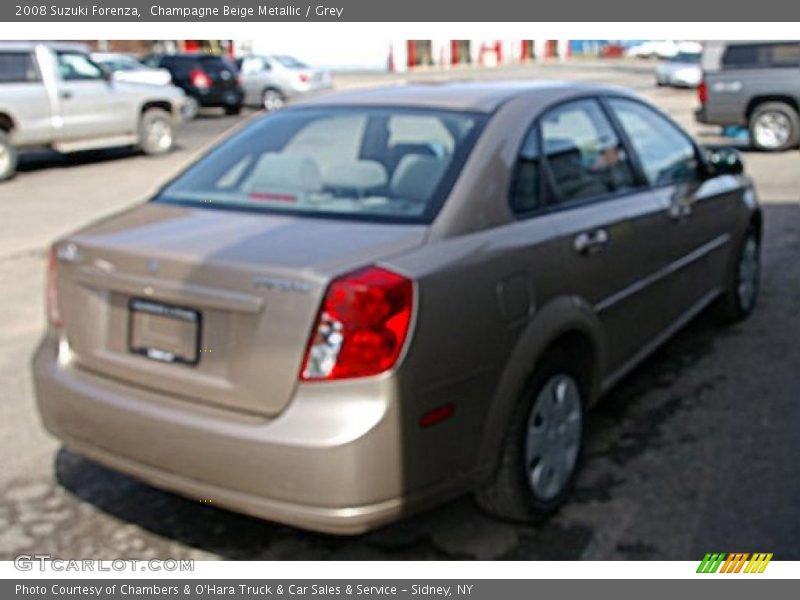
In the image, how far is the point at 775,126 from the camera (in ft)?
46.7

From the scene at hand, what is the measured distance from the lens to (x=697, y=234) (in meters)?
4.74

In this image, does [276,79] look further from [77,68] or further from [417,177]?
[417,177]

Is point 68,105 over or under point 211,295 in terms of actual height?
over

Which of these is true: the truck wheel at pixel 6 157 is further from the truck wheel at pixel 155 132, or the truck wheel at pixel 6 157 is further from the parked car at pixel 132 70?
the parked car at pixel 132 70

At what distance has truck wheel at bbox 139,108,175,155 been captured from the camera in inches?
622

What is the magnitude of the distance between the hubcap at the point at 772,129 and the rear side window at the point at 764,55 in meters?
0.78

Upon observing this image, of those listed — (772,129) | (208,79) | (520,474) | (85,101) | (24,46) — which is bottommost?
(520,474)

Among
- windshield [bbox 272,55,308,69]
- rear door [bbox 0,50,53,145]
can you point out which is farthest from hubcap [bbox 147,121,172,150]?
windshield [bbox 272,55,308,69]

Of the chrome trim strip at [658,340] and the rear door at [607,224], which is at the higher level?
the rear door at [607,224]

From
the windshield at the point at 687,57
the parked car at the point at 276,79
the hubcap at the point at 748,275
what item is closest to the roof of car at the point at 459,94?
the hubcap at the point at 748,275

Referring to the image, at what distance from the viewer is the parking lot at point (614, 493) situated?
3.24 metres

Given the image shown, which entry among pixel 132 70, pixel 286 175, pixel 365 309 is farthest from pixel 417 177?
pixel 132 70

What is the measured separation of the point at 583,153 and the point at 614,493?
1.46m

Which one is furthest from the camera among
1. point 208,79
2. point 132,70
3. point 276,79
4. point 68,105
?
point 276,79
